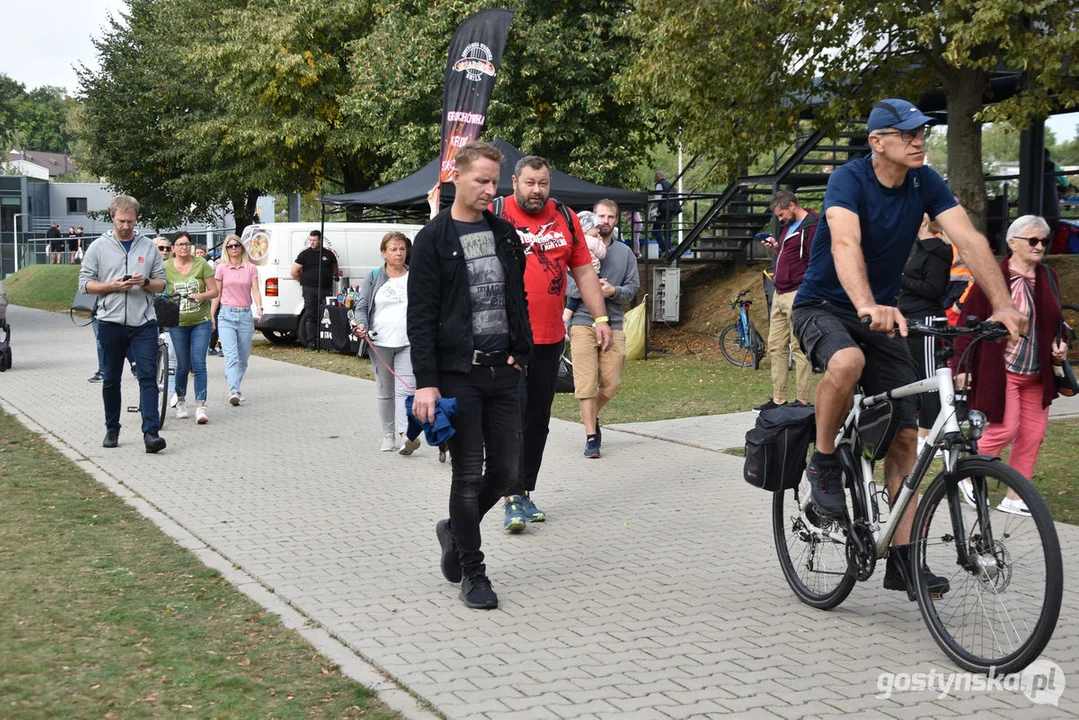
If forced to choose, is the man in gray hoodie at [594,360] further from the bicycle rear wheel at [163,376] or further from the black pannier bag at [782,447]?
the bicycle rear wheel at [163,376]

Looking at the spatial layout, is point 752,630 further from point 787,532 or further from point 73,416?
point 73,416

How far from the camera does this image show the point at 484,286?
5473 mm

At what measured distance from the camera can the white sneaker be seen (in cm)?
404

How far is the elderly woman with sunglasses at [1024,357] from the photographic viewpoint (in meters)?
6.91

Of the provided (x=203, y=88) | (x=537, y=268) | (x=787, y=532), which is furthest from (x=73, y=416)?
(x=203, y=88)

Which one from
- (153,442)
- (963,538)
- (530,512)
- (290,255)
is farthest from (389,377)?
(290,255)

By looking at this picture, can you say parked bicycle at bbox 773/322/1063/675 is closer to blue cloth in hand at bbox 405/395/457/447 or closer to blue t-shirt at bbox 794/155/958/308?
blue t-shirt at bbox 794/155/958/308

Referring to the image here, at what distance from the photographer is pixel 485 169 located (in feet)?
17.6

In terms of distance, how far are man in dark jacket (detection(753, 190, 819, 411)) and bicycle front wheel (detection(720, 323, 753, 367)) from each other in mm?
6295

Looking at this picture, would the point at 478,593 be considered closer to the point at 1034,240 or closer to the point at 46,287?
the point at 1034,240

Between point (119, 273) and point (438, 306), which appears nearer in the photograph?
point (438, 306)

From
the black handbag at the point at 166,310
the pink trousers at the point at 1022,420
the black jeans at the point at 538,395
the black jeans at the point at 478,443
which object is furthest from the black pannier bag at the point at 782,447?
the black handbag at the point at 166,310

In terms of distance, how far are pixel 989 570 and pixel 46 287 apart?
44.0m

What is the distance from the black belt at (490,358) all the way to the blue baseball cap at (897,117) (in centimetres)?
181
